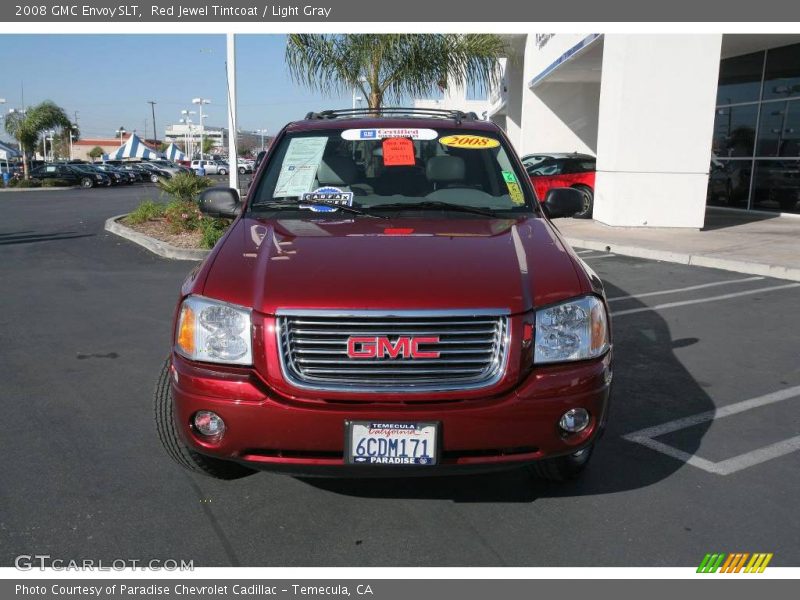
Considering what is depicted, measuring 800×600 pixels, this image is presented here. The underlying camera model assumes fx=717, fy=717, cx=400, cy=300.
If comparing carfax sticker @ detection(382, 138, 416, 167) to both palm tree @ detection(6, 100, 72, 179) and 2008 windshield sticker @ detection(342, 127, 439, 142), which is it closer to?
2008 windshield sticker @ detection(342, 127, 439, 142)

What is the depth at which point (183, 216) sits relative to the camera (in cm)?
1299

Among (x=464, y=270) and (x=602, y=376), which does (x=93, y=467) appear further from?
(x=602, y=376)

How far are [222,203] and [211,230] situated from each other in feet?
23.5

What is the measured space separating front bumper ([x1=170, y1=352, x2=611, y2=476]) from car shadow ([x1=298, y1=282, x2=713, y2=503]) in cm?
40

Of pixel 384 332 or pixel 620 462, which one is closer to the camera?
pixel 384 332

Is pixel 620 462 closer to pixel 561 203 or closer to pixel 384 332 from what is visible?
pixel 561 203

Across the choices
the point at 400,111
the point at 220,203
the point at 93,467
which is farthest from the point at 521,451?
the point at 400,111

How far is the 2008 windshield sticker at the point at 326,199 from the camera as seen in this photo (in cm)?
404

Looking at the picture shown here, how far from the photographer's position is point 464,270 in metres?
3.06

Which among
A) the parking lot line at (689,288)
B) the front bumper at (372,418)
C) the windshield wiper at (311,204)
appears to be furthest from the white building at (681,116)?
the front bumper at (372,418)

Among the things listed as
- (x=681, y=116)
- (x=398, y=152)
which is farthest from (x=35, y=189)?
(x=398, y=152)

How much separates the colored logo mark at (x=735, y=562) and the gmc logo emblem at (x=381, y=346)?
1456 millimetres

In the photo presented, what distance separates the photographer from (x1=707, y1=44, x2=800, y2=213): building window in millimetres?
16188

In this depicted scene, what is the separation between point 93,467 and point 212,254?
1.31 meters
